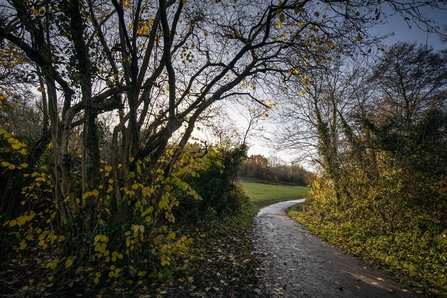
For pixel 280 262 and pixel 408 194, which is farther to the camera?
pixel 408 194

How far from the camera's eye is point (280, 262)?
21.0 feet

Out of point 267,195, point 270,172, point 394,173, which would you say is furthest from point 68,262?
point 270,172

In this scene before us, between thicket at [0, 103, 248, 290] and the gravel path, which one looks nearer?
thicket at [0, 103, 248, 290]

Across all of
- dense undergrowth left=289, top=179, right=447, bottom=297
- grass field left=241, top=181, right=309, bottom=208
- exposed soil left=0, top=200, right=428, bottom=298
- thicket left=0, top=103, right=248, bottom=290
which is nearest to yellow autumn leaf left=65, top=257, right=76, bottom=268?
thicket left=0, top=103, right=248, bottom=290

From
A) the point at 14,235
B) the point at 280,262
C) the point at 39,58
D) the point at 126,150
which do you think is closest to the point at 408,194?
the point at 280,262

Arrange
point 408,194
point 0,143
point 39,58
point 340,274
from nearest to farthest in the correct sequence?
1. point 39,58
2. point 0,143
3. point 340,274
4. point 408,194

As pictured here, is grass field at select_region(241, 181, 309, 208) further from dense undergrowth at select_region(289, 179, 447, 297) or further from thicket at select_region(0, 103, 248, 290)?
thicket at select_region(0, 103, 248, 290)

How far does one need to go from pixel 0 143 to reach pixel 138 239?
149 inches

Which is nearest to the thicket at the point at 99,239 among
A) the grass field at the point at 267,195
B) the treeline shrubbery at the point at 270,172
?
the grass field at the point at 267,195

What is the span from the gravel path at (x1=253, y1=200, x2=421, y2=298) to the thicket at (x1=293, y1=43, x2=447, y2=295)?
772mm

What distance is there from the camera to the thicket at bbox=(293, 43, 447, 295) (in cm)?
734

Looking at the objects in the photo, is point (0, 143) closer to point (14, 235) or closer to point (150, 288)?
point (14, 235)

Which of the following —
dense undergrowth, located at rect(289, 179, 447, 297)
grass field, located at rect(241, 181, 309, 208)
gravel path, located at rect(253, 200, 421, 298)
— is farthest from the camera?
grass field, located at rect(241, 181, 309, 208)

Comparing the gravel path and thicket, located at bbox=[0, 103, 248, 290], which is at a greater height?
thicket, located at bbox=[0, 103, 248, 290]
